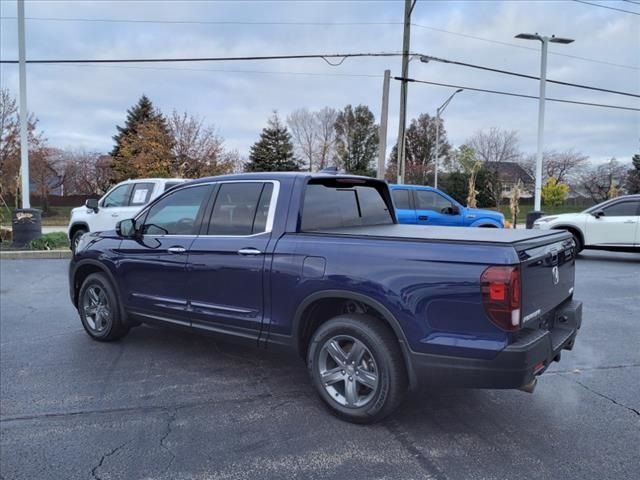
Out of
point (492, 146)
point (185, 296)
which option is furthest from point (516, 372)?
point (492, 146)

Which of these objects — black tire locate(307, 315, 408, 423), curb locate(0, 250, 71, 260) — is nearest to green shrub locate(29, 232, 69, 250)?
curb locate(0, 250, 71, 260)

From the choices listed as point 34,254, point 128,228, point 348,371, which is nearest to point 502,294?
point 348,371

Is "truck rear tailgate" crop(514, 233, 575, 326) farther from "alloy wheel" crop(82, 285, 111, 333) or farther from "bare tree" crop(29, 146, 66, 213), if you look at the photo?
"bare tree" crop(29, 146, 66, 213)

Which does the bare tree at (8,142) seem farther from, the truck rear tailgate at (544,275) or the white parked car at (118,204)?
the truck rear tailgate at (544,275)

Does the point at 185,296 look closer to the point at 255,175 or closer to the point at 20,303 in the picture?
the point at 255,175

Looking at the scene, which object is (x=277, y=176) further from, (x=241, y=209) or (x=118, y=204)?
(x=118, y=204)

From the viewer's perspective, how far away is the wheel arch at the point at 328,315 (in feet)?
10.5

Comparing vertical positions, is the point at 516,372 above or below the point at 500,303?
below

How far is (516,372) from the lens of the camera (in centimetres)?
288

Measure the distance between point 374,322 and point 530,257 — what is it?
1099mm

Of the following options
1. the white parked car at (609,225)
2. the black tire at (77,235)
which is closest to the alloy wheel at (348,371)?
the black tire at (77,235)

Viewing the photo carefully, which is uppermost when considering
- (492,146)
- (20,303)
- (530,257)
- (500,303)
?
(492,146)

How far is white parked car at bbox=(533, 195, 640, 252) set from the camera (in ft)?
39.0

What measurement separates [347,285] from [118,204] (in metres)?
9.85
